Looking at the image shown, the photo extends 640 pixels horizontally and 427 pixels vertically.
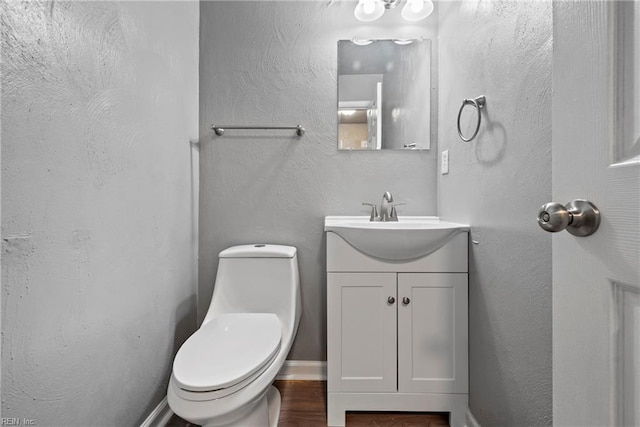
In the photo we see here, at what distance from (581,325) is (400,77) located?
1.52m

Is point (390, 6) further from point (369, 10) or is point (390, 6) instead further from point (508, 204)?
point (508, 204)

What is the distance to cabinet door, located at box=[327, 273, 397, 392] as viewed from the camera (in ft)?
3.95

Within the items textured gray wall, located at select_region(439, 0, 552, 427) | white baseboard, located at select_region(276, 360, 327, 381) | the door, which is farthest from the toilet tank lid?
the door

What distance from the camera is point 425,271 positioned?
1202 millimetres

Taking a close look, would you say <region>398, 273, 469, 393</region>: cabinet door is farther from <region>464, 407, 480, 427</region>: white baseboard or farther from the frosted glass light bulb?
the frosted glass light bulb

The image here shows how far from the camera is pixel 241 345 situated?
101 cm

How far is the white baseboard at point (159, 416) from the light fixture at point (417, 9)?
2170 mm

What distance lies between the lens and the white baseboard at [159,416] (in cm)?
112

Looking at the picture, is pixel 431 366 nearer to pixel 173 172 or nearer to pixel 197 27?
pixel 173 172

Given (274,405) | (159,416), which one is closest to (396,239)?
(274,405)

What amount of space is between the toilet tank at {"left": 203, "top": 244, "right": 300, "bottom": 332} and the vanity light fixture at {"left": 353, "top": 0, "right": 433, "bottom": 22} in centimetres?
130

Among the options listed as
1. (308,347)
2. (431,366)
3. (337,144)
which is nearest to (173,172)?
(337,144)

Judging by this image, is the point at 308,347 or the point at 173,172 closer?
the point at 173,172

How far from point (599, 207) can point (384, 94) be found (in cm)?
140
